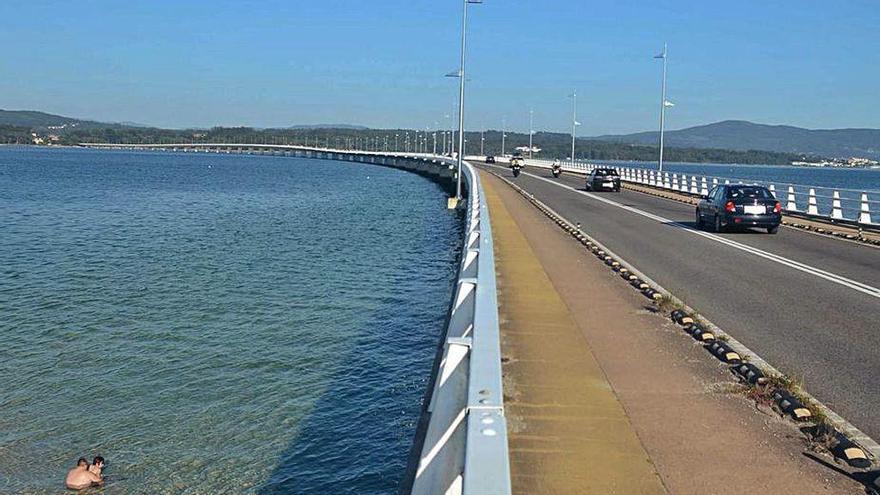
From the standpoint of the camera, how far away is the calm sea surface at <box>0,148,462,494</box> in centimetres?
1076

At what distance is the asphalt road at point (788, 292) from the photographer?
29.0 ft

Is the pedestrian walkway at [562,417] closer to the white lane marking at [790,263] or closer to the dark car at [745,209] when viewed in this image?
the white lane marking at [790,263]

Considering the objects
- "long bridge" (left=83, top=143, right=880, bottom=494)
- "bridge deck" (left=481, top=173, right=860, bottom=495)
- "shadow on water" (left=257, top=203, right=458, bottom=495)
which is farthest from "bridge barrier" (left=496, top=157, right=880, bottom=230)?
"bridge deck" (left=481, top=173, right=860, bottom=495)

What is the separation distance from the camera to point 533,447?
6.26 meters

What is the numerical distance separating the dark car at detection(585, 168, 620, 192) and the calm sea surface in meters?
21.1

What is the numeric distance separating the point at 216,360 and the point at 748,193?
17.6m

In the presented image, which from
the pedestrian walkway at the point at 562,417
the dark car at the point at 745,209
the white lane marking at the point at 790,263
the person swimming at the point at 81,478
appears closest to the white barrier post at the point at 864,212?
the dark car at the point at 745,209

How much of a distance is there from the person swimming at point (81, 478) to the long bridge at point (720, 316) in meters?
3.90

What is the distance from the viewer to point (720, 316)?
39.5ft

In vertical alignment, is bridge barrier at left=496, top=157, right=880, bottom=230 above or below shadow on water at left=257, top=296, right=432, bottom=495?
above

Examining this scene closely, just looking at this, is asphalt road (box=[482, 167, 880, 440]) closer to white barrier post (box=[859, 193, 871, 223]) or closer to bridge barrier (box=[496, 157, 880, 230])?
white barrier post (box=[859, 193, 871, 223])

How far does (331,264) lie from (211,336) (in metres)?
11.5

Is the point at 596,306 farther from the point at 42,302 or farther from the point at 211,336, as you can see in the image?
the point at 42,302

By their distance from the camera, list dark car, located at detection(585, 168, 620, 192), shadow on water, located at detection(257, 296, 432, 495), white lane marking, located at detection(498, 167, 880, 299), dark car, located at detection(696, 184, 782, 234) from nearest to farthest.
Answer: shadow on water, located at detection(257, 296, 432, 495) → white lane marking, located at detection(498, 167, 880, 299) → dark car, located at detection(696, 184, 782, 234) → dark car, located at detection(585, 168, 620, 192)
